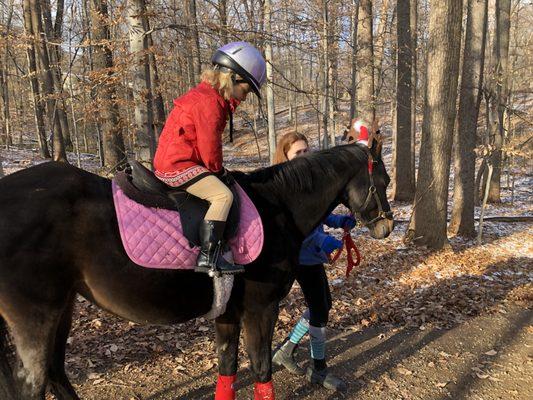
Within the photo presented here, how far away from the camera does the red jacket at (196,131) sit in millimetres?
2555

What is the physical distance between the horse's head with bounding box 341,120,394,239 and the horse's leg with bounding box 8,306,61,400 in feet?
7.77

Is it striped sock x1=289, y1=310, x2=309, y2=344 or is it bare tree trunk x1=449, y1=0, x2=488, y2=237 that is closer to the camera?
striped sock x1=289, y1=310, x2=309, y2=344

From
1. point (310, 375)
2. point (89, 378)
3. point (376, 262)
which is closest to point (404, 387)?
point (310, 375)

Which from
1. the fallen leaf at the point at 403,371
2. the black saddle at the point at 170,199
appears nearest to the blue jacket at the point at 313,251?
the black saddle at the point at 170,199

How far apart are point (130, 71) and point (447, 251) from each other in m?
7.19

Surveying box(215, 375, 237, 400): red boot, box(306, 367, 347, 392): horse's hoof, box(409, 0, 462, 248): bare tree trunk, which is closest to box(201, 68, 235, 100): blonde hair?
box(215, 375, 237, 400): red boot

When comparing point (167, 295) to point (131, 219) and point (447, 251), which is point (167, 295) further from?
point (447, 251)

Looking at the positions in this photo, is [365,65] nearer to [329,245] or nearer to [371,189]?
[371,189]

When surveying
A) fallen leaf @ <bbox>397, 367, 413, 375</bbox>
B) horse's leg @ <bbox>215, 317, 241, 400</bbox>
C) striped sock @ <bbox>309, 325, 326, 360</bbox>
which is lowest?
fallen leaf @ <bbox>397, 367, 413, 375</bbox>

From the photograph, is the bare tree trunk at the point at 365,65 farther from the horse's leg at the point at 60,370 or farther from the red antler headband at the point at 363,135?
the horse's leg at the point at 60,370

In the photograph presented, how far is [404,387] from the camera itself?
3936mm

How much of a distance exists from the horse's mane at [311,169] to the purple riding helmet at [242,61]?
28.3 inches

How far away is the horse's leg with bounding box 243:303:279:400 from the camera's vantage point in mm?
2908

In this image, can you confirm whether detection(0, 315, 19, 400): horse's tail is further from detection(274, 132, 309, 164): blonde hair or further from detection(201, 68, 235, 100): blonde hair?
detection(274, 132, 309, 164): blonde hair
